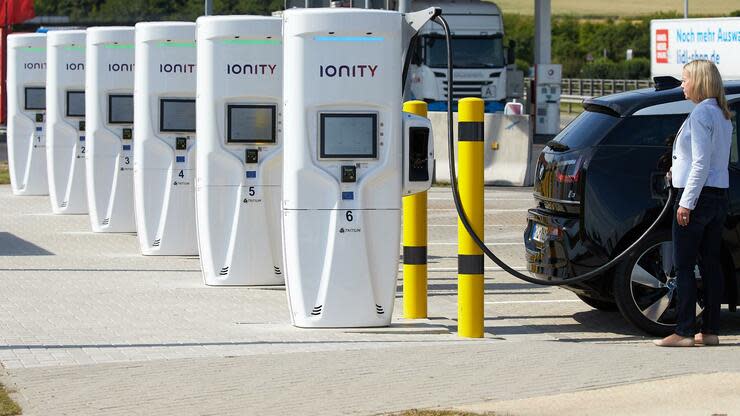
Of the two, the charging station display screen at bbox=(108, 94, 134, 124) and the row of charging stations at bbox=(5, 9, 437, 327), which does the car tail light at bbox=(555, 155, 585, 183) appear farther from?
the charging station display screen at bbox=(108, 94, 134, 124)

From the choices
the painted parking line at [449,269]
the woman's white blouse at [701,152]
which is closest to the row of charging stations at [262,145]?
the woman's white blouse at [701,152]

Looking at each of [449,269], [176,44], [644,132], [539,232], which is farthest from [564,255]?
[176,44]

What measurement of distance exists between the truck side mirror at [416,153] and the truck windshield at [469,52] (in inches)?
1135

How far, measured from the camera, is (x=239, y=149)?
13141 millimetres

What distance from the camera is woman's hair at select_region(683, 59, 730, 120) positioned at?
9781 millimetres

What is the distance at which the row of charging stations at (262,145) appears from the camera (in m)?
10.4

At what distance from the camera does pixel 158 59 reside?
49.0ft

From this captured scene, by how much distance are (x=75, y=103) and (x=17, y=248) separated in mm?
4212

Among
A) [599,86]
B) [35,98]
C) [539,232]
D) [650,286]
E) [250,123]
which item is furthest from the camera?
[599,86]

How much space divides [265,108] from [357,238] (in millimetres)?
2999

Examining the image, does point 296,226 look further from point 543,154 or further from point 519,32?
point 519,32

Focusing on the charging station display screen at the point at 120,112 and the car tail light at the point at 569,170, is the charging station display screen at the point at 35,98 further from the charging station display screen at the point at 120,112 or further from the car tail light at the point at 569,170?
the car tail light at the point at 569,170

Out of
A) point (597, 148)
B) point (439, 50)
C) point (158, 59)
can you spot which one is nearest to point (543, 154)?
point (597, 148)

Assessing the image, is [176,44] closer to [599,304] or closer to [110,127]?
[110,127]
